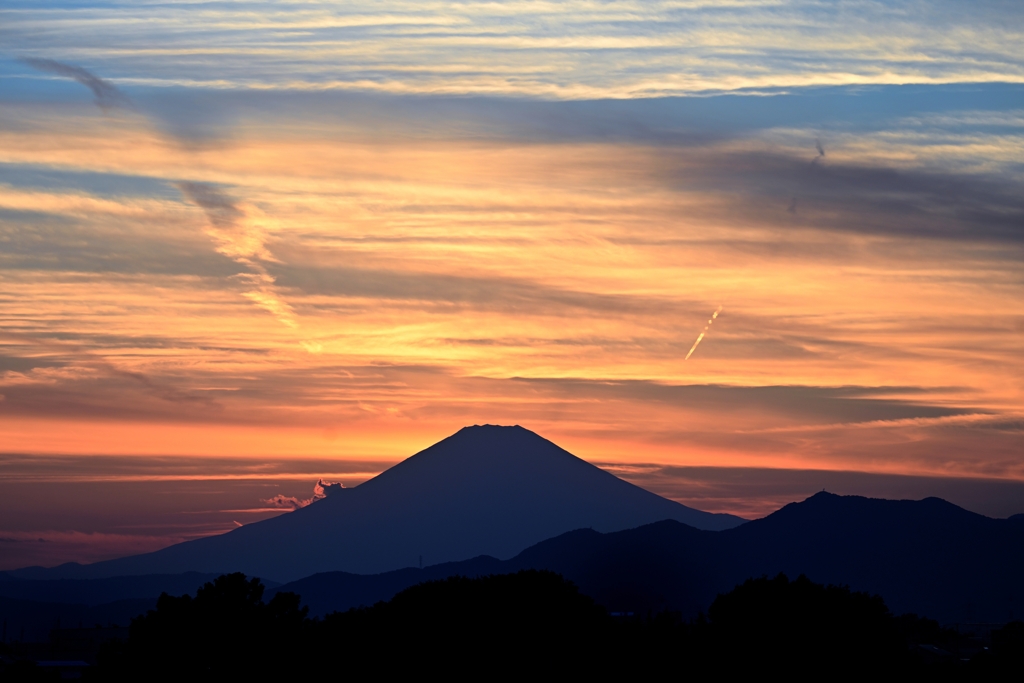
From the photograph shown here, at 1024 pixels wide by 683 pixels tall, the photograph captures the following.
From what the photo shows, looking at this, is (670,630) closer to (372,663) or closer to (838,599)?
(838,599)

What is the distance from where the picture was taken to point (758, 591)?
8869 cm

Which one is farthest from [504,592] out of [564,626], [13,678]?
[13,678]

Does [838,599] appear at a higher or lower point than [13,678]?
higher

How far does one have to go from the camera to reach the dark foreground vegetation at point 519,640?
269 feet

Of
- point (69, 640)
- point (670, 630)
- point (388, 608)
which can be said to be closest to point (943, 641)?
point (670, 630)

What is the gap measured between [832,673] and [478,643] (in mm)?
24153

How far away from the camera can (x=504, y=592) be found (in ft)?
318

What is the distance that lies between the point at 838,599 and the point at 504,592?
25003 mm

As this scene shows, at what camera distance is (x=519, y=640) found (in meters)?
90.5

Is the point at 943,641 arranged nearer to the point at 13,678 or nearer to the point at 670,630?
the point at 670,630

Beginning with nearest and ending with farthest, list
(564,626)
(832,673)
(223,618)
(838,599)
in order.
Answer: (832,673) < (838,599) < (564,626) < (223,618)

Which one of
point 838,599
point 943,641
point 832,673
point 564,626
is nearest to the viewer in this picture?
point 832,673

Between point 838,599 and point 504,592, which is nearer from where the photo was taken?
point 838,599

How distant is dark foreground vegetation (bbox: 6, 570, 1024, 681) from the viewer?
3231 inches
